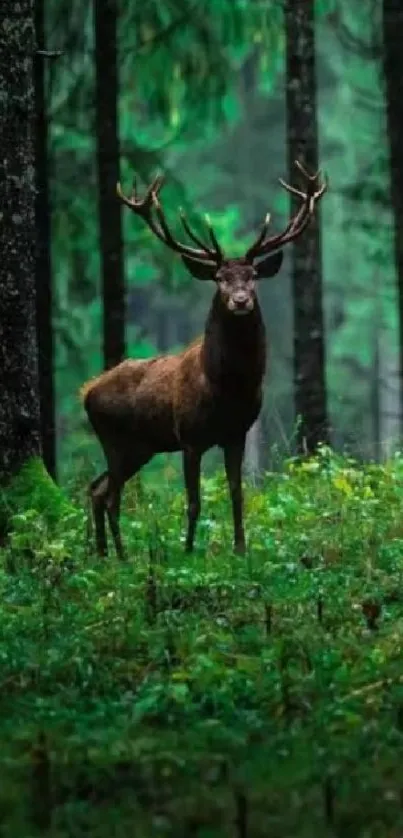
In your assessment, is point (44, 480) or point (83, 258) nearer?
point (44, 480)

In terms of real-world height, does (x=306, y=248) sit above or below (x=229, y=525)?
above

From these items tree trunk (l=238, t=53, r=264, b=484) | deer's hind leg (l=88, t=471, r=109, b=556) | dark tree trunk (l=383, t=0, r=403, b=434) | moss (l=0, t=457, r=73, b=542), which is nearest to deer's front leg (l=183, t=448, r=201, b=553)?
deer's hind leg (l=88, t=471, r=109, b=556)

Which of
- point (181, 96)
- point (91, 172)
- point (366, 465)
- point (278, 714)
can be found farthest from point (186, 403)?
point (91, 172)

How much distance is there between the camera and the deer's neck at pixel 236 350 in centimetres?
1154

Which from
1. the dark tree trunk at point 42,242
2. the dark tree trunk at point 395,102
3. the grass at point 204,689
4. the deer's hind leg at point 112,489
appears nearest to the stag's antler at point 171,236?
the deer's hind leg at point 112,489

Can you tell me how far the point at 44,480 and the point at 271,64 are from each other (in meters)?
10.3

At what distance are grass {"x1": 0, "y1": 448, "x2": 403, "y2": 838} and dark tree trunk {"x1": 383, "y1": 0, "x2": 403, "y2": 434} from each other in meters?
8.60

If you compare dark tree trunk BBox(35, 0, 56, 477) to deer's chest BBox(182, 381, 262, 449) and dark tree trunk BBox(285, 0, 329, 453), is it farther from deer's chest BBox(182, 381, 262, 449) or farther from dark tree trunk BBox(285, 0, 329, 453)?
deer's chest BBox(182, 381, 262, 449)

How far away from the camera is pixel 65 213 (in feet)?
70.0

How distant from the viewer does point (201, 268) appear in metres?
11.6

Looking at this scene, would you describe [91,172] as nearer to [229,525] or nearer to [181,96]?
[181,96]

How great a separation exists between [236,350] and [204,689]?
17.3ft

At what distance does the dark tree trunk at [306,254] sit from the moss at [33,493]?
5397mm

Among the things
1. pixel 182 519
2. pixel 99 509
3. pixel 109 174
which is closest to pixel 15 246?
pixel 99 509
